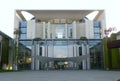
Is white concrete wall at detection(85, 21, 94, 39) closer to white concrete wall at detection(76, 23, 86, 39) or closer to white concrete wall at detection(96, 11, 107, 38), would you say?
white concrete wall at detection(76, 23, 86, 39)

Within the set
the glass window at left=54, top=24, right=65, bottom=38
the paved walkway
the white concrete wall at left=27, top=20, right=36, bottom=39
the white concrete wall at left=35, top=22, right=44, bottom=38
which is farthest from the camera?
the white concrete wall at left=35, top=22, right=44, bottom=38

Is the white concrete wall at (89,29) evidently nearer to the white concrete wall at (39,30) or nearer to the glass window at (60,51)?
the glass window at (60,51)

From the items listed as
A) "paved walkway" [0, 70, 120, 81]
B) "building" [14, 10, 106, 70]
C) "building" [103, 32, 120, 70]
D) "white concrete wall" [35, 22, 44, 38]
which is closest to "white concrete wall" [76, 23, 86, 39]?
"building" [14, 10, 106, 70]

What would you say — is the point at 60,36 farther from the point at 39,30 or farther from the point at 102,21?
the point at 102,21

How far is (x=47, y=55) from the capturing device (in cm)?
6419

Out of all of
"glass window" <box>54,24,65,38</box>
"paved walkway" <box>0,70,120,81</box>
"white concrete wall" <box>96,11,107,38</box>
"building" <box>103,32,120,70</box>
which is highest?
"white concrete wall" <box>96,11,107,38</box>

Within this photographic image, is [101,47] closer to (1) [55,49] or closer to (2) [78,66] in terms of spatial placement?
(2) [78,66]

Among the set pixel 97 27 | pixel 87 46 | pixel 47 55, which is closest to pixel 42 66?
pixel 47 55

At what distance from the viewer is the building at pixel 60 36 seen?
6278cm

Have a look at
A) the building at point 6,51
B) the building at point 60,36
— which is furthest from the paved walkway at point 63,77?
the building at point 60,36

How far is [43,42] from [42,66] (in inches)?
269

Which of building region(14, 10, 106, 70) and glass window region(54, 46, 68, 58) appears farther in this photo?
glass window region(54, 46, 68, 58)

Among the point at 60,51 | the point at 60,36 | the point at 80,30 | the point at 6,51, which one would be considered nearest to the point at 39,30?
the point at 60,36

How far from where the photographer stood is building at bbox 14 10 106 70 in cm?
6278
